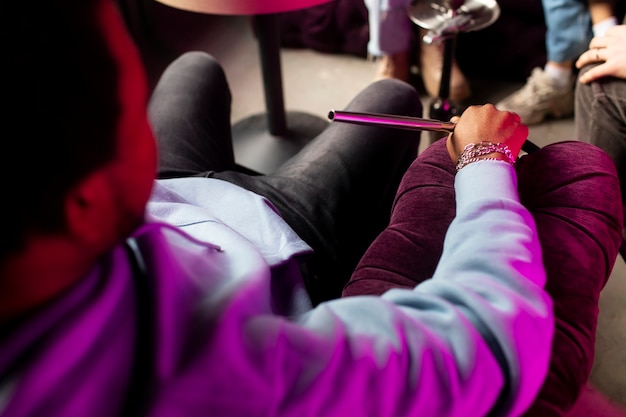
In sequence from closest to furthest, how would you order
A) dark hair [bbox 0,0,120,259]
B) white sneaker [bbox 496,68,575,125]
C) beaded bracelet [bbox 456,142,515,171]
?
dark hair [bbox 0,0,120,259] < beaded bracelet [bbox 456,142,515,171] < white sneaker [bbox 496,68,575,125]

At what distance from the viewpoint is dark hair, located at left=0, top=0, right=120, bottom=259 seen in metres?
0.25

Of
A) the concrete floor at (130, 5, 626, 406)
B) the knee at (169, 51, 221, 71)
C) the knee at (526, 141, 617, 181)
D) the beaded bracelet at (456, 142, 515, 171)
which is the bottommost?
the concrete floor at (130, 5, 626, 406)

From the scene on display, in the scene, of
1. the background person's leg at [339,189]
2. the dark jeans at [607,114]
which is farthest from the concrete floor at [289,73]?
the background person's leg at [339,189]

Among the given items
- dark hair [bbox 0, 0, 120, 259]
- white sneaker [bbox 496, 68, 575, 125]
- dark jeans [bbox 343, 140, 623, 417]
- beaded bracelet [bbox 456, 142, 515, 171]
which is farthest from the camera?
white sneaker [bbox 496, 68, 575, 125]

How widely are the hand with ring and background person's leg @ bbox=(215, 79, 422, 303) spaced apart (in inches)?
11.8

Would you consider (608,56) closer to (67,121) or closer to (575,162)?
(575,162)

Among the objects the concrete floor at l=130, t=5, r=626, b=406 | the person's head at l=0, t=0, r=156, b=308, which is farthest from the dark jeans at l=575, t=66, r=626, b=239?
the person's head at l=0, t=0, r=156, b=308

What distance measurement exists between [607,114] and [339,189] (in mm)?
444

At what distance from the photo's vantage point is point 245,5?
0.79m

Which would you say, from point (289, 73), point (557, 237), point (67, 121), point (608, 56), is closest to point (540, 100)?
point (608, 56)

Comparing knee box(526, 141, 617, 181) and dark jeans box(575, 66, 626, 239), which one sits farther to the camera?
dark jeans box(575, 66, 626, 239)

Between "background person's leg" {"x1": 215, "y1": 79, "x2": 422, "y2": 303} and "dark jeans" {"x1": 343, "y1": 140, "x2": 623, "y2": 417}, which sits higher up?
"dark jeans" {"x1": 343, "y1": 140, "x2": 623, "y2": 417}

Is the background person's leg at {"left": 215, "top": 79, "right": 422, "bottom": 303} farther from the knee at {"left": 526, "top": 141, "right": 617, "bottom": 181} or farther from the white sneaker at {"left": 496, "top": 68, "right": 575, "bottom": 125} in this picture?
the white sneaker at {"left": 496, "top": 68, "right": 575, "bottom": 125}

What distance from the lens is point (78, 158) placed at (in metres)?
0.28
